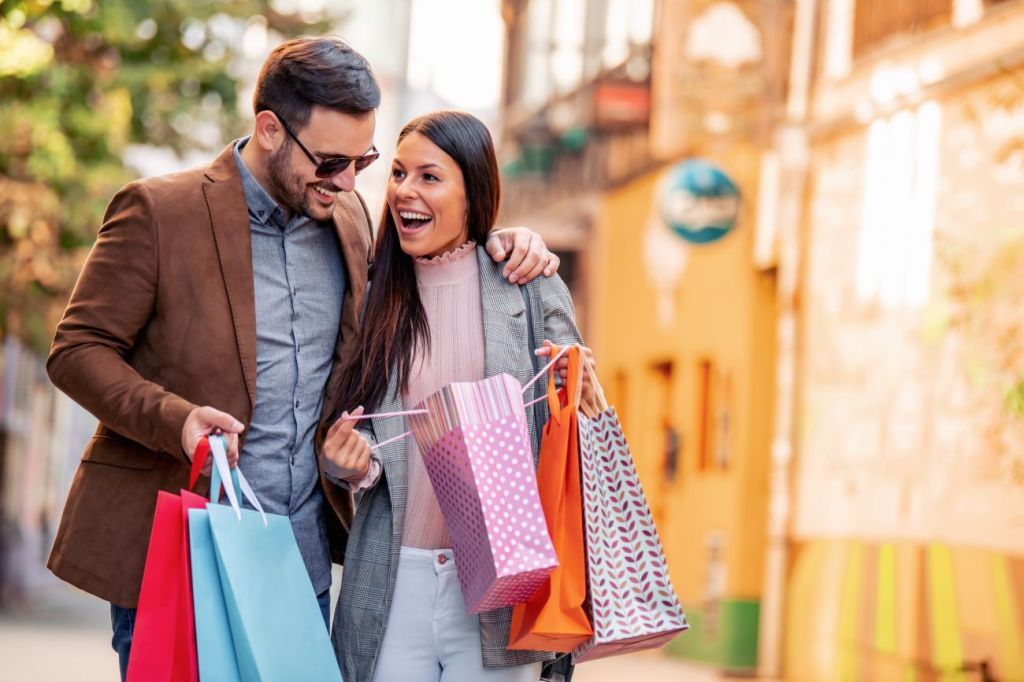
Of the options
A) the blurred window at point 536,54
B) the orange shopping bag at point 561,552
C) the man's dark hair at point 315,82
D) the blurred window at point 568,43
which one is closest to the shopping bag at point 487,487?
the orange shopping bag at point 561,552

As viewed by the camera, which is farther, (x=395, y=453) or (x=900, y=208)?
(x=900, y=208)

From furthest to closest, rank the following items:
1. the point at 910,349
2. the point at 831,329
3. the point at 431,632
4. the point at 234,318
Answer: the point at 831,329 → the point at 910,349 → the point at 234,318 → the point at 431,632

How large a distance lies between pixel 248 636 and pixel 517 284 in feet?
3.61

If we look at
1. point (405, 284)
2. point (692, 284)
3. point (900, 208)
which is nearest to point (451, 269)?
point (405, 284)

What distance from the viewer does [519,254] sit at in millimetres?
4246

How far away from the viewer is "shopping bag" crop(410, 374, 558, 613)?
370cm

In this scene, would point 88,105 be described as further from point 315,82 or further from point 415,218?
point 415,218

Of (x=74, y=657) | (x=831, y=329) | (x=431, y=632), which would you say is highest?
(x=831, y=329)

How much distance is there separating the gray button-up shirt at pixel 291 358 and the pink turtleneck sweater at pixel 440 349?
0.24m

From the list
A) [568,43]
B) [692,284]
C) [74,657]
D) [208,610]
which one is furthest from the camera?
[568,43]

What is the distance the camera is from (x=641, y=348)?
61.6 ft

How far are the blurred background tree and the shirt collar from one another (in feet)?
30.6

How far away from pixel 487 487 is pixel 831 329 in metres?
10.2

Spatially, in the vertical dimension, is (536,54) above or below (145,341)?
above
